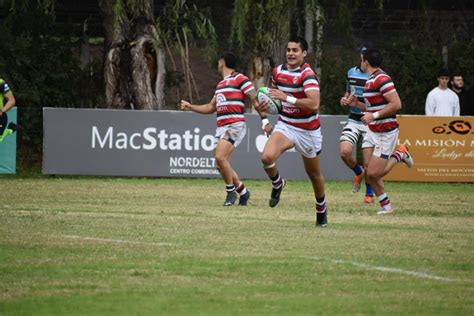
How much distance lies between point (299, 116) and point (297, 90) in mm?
306

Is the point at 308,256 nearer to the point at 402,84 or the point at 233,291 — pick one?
the point at 233,291

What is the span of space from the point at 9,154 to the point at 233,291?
15819mm

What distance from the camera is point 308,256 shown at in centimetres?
1102

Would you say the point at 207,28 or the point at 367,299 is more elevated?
the point at 207,28

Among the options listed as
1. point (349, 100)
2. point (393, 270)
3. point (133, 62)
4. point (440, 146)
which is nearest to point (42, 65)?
point (133, 62)

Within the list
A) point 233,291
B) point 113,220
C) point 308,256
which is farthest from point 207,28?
point 233,291

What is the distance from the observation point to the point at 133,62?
89.6ft

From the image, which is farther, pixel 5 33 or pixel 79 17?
pixel 79 17

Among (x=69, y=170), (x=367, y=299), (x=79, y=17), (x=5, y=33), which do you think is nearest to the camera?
(x=367, y=299)

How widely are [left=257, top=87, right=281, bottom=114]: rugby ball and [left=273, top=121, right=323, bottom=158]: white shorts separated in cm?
23

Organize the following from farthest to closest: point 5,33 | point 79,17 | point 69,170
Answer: point 79,17, point 5,33, point 69,170

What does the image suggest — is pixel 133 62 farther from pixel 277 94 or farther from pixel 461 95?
pixel 277 94

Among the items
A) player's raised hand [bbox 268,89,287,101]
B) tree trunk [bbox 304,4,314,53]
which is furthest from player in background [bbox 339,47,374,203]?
tree trunk [bbox 304,4,314,53]

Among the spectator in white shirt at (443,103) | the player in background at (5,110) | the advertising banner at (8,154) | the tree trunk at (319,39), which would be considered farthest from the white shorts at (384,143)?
the tree trunk at (319,39)
